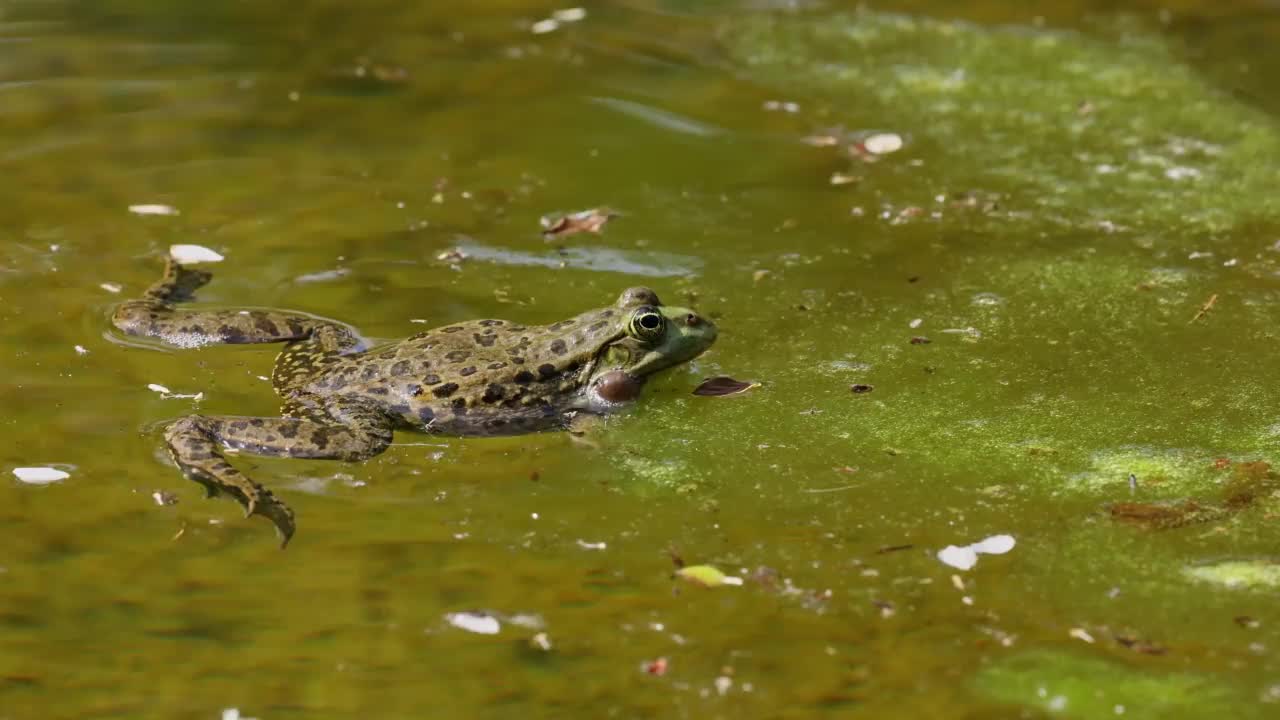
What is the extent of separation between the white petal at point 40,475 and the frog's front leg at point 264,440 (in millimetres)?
330

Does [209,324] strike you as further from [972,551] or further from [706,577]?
[972,551]

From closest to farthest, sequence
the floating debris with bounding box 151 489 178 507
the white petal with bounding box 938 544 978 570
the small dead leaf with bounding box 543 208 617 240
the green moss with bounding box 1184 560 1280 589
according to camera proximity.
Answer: the green moss with bounding box 1184 560 1280 589 < the white petal with bounding box 938 544 978 570 < the floating debris with bounding box 151 489 178 507 < the small dead leaf with bounding box 543 208 617 240

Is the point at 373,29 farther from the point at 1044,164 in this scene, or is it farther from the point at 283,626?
the point at 283,626

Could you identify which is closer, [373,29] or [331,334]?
[331,334]

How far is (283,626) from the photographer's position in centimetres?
355

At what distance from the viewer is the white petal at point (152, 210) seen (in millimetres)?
6051

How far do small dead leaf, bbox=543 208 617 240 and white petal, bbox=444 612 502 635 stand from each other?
2.66 metres

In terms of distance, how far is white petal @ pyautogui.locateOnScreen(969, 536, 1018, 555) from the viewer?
3828mm

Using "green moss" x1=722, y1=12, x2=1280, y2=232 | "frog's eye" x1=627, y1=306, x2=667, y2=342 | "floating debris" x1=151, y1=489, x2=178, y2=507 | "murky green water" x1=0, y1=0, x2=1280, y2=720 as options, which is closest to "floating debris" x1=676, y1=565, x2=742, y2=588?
"murky green water" x1=0, y1=0, x2=1280, y2=720

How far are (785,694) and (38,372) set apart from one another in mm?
2955

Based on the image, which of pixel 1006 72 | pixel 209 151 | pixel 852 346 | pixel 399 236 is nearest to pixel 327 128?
pixel 209 151

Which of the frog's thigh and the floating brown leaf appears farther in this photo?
the floating brown leaf

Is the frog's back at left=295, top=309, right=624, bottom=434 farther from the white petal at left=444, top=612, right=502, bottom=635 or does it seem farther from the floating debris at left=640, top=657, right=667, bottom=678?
the floating debris at left=640, top=657, right=667, bottom=678

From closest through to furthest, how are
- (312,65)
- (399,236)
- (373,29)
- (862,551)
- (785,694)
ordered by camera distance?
(785,694), (862,551), (399,236), (312,65), (373,29)
